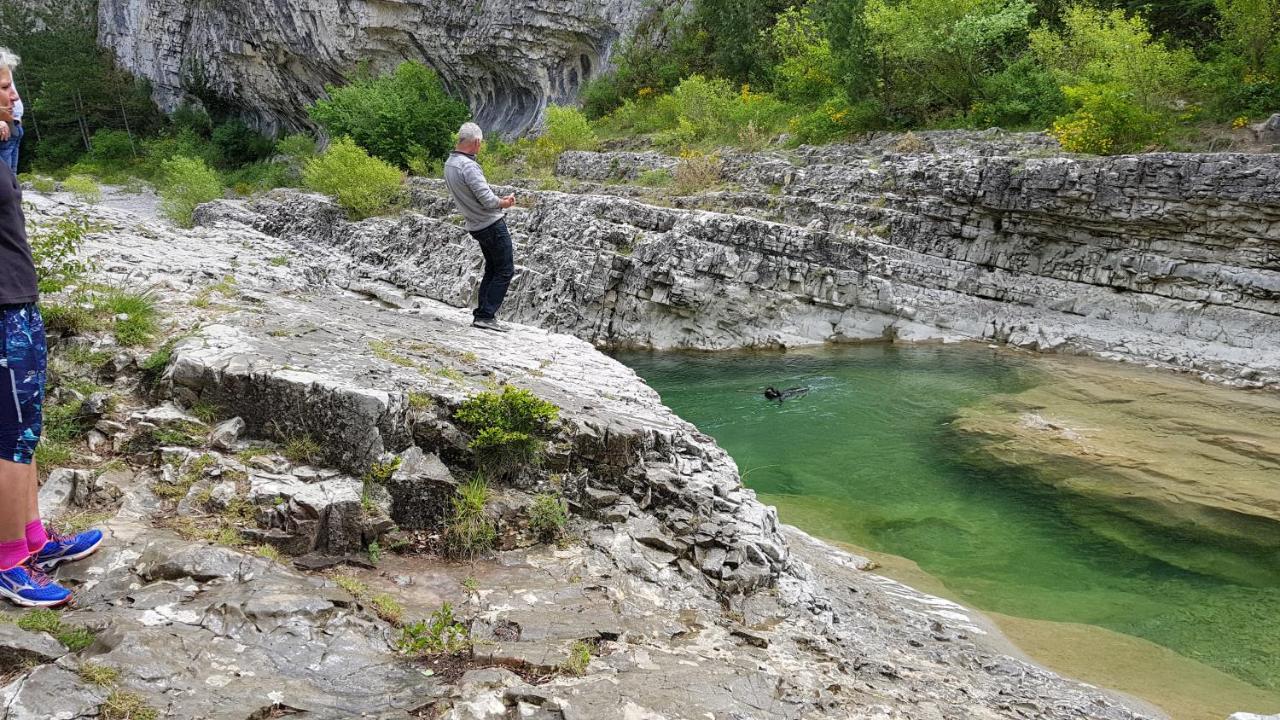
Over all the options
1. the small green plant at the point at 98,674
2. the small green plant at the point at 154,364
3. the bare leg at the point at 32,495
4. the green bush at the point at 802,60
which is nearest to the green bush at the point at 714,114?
the green bush at the point at 802,60

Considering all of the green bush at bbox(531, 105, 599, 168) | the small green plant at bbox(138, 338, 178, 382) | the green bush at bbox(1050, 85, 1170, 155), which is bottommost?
the small green plant at bbox(138, 338, 178, 382)

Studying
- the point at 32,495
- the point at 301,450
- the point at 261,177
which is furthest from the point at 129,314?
the point at 261,177

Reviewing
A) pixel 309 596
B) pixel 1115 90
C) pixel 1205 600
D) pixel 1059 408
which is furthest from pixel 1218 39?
pixel 309 596

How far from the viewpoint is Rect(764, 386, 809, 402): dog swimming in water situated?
13875 millimetres

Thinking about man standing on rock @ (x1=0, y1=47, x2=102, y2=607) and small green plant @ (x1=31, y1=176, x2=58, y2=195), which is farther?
small green plant @ (x1=31, y1=176, x2=58, y2=195)

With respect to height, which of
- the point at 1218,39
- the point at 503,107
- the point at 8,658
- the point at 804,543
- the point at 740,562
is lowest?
the point at 804,543

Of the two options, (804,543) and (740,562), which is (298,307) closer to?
(740,562)

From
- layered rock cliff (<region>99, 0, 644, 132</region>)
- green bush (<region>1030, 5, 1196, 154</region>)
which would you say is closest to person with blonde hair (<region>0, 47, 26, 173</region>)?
green bush (<region>1030, 5, 1196, 154</region>)

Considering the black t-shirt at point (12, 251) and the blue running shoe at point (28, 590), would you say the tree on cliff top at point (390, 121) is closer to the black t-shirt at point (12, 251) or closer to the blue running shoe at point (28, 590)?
the black t-shirt at point (12, 251)

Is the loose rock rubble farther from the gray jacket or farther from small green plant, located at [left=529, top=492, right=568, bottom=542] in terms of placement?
the gray jacket

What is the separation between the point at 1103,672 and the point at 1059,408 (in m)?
7.64

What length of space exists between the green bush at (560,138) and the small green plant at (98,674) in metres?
26.9

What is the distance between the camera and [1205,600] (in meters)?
7.20

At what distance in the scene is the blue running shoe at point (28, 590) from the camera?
3195mm
